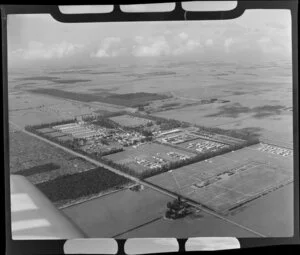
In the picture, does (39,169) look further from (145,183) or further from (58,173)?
(145,183)

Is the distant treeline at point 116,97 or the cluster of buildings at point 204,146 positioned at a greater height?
the distant treeline at point 116,97

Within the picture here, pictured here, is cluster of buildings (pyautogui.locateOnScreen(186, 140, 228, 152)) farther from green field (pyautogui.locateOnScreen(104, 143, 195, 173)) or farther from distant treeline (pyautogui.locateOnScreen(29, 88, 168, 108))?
distant treeline (pyautogui.locateOnScreen(29, 88, 168, 108))

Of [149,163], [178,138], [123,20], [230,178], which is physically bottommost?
[230,178]

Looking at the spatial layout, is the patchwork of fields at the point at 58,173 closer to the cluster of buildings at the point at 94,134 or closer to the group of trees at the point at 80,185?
the group of trees at the point at 80,185

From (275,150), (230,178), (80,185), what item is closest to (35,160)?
(80,185)

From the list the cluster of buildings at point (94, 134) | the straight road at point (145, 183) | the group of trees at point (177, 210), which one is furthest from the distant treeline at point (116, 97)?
the group of trees at point (177, 210)

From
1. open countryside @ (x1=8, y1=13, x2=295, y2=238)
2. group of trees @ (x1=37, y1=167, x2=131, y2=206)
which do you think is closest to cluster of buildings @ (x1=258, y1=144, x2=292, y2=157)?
open countryside @ (x1=8, y1=13, x2=295, y2=238)
